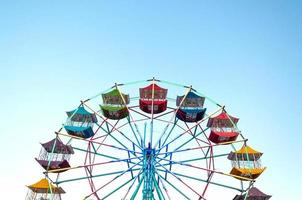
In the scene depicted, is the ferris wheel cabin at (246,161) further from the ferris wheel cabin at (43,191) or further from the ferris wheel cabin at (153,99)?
the ferris wheel cabin at (43,191)

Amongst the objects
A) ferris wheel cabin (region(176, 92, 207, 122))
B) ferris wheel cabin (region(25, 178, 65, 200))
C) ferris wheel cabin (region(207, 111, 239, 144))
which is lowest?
ferris wheel cabin (region(25, 178, 65, 200))

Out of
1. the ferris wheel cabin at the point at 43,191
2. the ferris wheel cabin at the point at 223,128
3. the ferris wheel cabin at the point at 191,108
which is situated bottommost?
the ferris wheel cabin at the point at 43,191

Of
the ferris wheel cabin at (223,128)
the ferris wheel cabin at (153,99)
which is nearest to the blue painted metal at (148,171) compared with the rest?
the ferris wheel cabin at (153,99)

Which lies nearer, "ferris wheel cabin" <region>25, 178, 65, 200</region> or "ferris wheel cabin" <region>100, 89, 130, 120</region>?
"ferris wheel cabin" <region>25, 178, 65, 200</region>

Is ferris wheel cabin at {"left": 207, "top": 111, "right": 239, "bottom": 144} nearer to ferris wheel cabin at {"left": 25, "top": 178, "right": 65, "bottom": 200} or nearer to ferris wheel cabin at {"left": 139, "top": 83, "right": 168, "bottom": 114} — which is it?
ferris wheel cabin at {"left": 139, "top": 83, "right": 168, "bottom": 114}

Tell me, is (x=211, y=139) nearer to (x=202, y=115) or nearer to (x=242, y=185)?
(x=202, y=115)

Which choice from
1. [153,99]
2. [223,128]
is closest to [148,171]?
[153,99]

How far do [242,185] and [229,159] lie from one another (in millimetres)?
1742

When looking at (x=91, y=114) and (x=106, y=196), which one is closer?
(x=106, y=196)

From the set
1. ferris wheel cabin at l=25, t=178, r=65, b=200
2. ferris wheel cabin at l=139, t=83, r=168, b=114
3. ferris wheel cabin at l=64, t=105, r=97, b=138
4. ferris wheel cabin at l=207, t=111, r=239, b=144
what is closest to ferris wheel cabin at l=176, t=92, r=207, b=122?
ferris wheel cabin at l=207, t=111, r=239, b=144

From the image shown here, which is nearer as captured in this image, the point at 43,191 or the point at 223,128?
the point at 43,191

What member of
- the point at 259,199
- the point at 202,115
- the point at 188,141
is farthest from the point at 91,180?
the point at 259,199

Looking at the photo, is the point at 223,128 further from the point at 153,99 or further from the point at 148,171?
the point at 148,171

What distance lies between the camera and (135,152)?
24.2m
